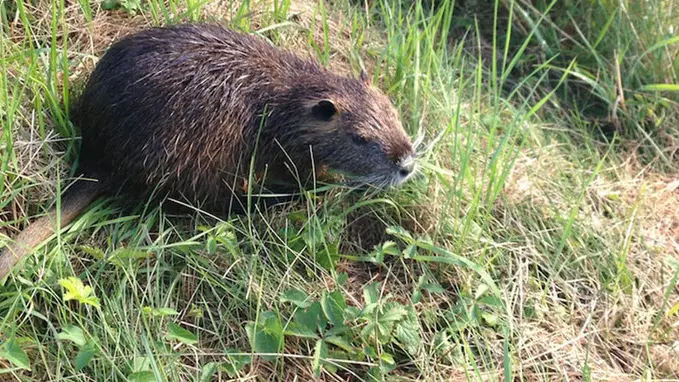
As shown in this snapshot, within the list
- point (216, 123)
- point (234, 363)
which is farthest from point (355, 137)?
point (234, 363)

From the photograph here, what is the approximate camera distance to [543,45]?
3.95 metres

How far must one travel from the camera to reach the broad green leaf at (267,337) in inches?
91.2

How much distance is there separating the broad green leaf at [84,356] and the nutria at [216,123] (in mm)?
492

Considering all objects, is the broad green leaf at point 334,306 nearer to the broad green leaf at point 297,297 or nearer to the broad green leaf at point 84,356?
the broad green leaf at point 297,297

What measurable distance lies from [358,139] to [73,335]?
1231 millimetres

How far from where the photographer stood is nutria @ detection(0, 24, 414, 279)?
2.63 m

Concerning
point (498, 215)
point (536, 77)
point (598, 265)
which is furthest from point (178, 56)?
point (536, 77)

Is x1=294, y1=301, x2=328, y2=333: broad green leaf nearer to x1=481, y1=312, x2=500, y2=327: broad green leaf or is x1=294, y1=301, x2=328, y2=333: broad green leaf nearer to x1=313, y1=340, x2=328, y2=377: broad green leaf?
x1=313, y1=340, x2=328, y2=377: broad green leaf

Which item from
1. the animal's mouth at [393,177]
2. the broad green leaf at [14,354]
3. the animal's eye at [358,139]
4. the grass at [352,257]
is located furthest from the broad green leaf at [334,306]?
the broad green leaf at [14,354]

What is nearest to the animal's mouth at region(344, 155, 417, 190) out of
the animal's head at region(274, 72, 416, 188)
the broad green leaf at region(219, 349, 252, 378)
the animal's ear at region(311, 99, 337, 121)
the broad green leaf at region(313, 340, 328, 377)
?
the animal's head at region(274, 72, 416, 188)

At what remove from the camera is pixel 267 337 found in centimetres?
233

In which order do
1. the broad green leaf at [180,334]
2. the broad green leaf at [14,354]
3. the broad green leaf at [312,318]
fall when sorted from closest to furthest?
the broad green leaf at [14,354]
the broad green leaf at [180,334]
the broad green leaf at [312,318]

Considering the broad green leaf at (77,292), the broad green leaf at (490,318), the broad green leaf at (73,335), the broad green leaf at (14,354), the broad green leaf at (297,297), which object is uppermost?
the broad green leaf at (77,292)

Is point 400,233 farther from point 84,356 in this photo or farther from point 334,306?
point 84,356
